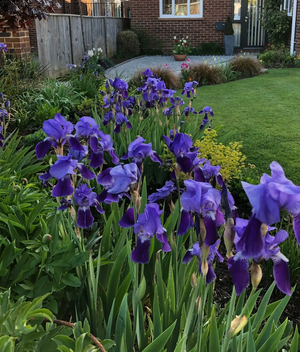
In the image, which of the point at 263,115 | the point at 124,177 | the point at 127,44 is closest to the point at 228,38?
the point at 127,44

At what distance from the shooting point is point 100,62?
11188 mm

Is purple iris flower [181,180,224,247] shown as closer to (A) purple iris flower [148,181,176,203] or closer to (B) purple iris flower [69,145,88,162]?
(A) purple iris flower [148,181,176,203]

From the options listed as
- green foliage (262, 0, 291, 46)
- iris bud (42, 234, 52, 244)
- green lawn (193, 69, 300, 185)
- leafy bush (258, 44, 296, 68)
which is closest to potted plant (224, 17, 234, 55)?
green foliage (262, 0, 291, 46)

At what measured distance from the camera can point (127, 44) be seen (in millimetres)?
14648

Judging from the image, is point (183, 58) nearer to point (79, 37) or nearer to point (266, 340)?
point (79, 37)

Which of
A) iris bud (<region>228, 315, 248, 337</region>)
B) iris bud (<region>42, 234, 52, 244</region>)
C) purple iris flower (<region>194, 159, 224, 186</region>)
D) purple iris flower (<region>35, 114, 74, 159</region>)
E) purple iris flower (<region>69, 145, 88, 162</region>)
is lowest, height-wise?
iris bud (<region>42, 234, 52, 244</region>)

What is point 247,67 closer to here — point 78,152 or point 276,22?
point 276,22

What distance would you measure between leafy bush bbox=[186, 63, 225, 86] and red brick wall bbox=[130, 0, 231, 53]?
7.43 m

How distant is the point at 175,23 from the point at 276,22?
418 cm

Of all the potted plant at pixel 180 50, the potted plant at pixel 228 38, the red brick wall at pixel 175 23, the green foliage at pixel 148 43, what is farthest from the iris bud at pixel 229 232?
the red brick wall at pixel 175 23

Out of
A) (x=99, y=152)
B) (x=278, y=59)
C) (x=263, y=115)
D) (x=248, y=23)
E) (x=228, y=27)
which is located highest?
(x=248, y=23)

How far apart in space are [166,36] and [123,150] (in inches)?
543

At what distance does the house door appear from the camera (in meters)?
15.1

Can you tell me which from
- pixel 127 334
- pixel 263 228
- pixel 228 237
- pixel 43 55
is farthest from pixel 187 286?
pixel 43 55
